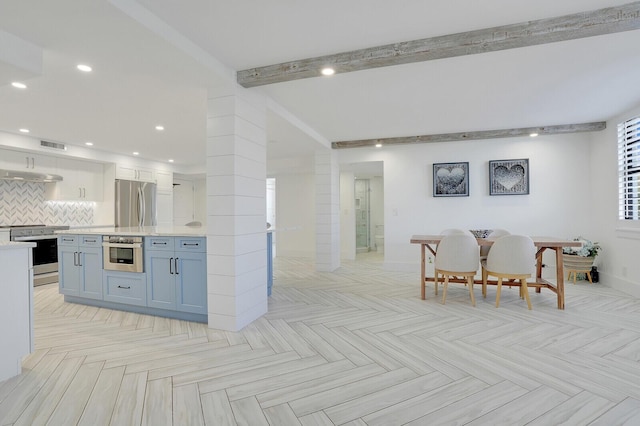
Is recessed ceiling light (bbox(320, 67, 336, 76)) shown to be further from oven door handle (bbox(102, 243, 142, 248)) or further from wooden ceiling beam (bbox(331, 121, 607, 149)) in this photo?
wooden ceiling beam (bbox(331, 121, 607, 149))

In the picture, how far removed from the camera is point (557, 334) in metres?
2.79

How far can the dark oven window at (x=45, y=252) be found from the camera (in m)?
4.79

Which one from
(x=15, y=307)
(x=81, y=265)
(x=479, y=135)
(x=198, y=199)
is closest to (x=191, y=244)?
(x=15, y=307)

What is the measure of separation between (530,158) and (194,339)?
5.63 metres

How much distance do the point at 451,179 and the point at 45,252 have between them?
22.3 feet

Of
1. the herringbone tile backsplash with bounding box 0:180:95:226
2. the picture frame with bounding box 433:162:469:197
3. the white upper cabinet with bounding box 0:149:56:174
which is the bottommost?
the herringbone tile backsplash with bounding box 0:180:95:226

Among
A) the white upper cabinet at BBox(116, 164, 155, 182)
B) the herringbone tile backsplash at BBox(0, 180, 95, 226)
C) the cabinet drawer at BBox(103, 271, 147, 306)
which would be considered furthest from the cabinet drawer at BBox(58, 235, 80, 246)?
the white upper cabinet at BBox(116, 164, 155, 182)

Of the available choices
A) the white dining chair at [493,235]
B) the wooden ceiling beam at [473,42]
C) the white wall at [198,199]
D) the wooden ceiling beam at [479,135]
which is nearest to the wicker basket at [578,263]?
the white dining chair at [493,235]

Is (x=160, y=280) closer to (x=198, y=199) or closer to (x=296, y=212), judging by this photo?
(x=296, y=212)

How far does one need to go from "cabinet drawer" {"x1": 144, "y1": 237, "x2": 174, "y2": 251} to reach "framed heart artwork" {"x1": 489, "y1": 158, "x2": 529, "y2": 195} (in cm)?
502

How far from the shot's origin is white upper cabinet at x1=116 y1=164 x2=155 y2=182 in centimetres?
627

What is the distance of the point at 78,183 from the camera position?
5.81 meters

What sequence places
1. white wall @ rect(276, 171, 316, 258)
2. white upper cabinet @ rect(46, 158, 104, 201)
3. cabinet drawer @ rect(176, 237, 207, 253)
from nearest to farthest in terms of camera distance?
1. cabinet drawer @ rect(176, 237, 207, 253)
2. white upper cabinet @ rect(46, 158, 104, 201)
3. white wall @ rect(276, 171, 316, 258)

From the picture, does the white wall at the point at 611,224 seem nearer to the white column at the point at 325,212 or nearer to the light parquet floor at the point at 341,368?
the light parquet floor at the point at 341,368
